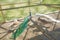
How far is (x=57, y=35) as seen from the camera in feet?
6.98

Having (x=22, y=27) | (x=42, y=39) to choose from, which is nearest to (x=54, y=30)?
(x=42, y=39)

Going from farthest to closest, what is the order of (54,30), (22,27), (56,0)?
(56,0) → (54,30) → (22,27)

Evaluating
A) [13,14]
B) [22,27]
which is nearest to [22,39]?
[22,27]

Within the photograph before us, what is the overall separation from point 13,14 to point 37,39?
40.0 inches

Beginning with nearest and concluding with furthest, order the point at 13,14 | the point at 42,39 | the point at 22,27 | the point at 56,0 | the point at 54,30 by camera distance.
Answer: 1. the point at 22,27
2. the point at 42,39
3. the point at 54,30
4. the point at 13,14
5. the point at 56,0

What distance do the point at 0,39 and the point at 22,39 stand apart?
27 cm

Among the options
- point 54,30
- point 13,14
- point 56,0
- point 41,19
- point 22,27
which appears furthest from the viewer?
point 56,0

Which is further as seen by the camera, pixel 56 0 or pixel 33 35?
pixel 56 0

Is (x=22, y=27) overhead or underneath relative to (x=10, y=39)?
overhead

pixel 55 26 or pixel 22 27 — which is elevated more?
pixel 22 27

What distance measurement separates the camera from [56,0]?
10.6ft

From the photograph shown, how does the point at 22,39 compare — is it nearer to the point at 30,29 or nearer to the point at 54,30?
the point at 30,29

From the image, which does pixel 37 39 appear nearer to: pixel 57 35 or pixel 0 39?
pixel 57 35

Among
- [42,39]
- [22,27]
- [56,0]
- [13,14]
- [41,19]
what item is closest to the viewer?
[22,27]
